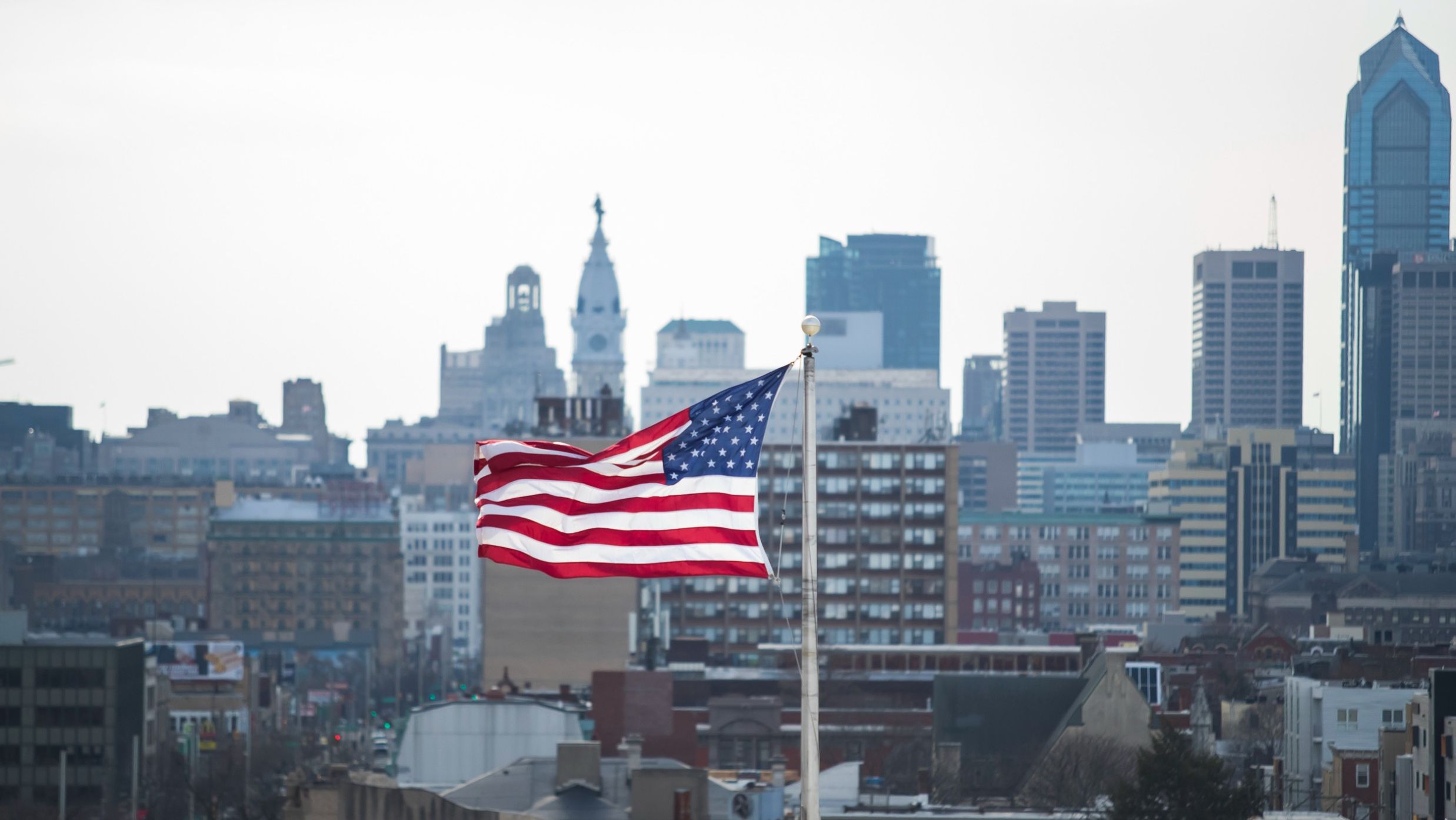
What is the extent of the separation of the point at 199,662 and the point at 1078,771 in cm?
8440

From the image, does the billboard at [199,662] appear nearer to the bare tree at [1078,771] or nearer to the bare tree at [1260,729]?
the bare tree at [1260,729]

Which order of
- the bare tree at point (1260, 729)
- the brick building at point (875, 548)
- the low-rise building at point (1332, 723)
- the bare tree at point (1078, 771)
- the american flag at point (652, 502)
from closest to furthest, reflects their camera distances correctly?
the american flag at point (652, 502), the bare tree at point (1078, 771), the low-rise building at point (1332, 723), the bare tree at point (1260, 729), the brick building at point (875, 548)

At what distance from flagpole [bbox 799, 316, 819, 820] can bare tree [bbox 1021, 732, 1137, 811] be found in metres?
56.9

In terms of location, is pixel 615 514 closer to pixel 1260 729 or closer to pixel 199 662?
pixel 1260 729

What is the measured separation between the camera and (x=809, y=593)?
27250mm

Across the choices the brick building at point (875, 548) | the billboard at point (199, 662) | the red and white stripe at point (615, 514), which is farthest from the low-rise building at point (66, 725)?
the red and white stripe at point (615, 514)

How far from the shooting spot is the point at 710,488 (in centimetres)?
2848

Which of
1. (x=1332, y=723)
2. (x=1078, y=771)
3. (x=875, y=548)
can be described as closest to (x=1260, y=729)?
(x=1332, y=723)

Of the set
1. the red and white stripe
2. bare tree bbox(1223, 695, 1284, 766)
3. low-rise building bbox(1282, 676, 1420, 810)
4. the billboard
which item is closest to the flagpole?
the red and white stripe

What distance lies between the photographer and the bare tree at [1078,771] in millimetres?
Answer: 88625

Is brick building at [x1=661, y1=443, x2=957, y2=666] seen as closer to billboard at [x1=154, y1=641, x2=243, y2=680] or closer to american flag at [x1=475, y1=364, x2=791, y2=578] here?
billboard at [x1=154, y1=641, x2=243, y2=680]

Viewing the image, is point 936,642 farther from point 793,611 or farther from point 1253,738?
point 1253,738

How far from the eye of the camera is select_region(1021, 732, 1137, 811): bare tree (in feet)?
291

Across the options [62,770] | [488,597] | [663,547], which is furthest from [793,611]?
[663,547]
